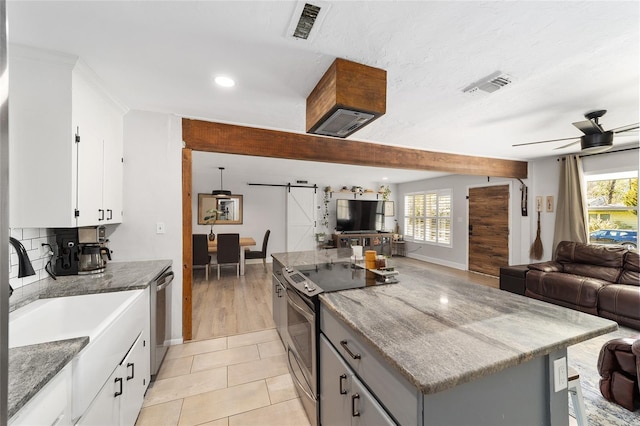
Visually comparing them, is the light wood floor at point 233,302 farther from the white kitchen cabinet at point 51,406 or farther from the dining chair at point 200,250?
the white kitchen cabinet at point 51,406

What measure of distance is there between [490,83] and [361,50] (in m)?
1.11

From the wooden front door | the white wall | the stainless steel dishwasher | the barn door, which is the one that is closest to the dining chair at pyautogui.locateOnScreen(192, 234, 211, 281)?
the barn door

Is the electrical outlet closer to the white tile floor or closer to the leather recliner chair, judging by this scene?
the leather recliner chair

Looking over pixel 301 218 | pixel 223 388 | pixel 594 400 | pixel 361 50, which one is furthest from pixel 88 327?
pixel 301 218

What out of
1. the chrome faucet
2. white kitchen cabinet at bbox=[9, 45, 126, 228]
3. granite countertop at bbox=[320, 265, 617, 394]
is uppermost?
white kitchen cabinet at bbox=[9, 45, 126, 228]

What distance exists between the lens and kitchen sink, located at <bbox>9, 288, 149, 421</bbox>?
1074 mm

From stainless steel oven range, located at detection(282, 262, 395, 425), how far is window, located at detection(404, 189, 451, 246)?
531 cm

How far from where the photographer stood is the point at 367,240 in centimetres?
722

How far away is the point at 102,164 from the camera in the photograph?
204 cm

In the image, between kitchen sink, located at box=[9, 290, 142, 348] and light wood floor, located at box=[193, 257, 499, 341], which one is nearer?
kitchen sink, located at box=[9, 290, 142, 348]

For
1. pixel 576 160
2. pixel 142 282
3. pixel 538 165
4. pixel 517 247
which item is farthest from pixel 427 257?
pixel 142 282

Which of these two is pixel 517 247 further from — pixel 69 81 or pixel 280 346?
pixel 69 81

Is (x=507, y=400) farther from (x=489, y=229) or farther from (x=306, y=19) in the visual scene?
(x=489, y=229)

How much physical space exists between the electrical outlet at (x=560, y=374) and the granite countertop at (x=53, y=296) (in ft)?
6.02
